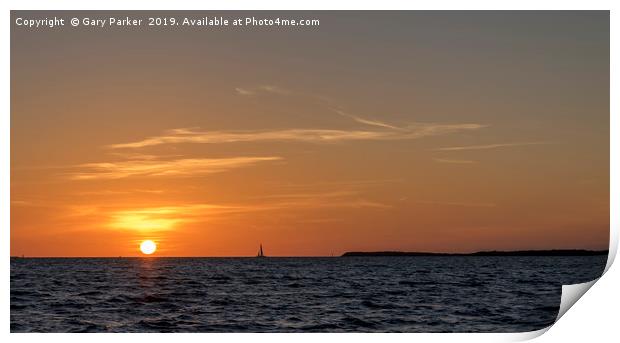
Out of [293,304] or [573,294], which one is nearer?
[573,294]

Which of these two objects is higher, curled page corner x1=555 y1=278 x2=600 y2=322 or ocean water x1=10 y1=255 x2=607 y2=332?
curled page corner x1=555 y1=278 x2=600 y2=322

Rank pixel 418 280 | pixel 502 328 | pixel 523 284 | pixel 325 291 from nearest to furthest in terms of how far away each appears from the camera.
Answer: pixel 502 328
pixel 325 291
pixel 523 284
pixel 418 280

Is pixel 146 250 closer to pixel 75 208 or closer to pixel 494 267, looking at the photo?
pixel 75 208

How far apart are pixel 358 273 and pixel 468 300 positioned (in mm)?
23243

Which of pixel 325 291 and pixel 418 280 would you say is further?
pixel 418 280

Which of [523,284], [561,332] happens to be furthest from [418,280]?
[561,332]

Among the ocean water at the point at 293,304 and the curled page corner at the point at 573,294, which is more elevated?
the curled page corner at the point at 573,294

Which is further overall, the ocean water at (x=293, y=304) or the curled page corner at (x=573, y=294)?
the ocean water at (x=293, y=304)

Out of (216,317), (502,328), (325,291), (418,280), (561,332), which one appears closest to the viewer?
(561,332)

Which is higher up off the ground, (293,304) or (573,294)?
(573,294)

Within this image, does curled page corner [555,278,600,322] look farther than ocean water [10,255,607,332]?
No
